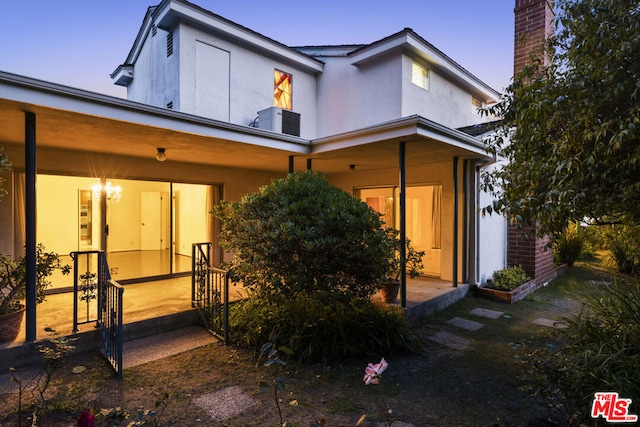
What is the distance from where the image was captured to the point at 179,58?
812 cm

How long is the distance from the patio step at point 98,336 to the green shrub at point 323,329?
2.73ft

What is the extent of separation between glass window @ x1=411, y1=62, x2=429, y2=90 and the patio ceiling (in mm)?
3848

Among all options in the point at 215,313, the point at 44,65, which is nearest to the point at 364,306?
the point at 215,313

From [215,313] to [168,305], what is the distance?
93cm

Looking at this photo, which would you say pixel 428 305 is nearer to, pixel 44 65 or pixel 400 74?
pixel 400 74

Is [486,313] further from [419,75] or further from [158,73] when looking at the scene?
[158,73]

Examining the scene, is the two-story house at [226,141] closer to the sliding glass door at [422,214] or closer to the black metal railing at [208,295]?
the sliding glass door at [422,214]

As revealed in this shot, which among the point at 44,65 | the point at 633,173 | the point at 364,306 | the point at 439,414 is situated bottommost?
the point at 439,414

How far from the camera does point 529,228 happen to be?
698 cm

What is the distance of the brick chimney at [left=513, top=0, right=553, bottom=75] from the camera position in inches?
266

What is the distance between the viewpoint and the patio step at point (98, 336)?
354cm

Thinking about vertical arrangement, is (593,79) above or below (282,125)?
below

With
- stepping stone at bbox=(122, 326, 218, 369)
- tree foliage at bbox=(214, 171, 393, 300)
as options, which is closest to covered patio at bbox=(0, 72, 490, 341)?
stepping stone at bbox=(122, 326, 218, 369)

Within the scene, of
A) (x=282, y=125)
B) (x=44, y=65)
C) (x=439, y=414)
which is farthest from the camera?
(x=44, y=65)
